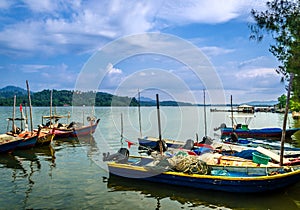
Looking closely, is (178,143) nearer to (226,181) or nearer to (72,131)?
(226,181)

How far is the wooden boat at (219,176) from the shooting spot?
12125mm

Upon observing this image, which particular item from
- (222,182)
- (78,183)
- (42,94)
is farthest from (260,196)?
(42,94)

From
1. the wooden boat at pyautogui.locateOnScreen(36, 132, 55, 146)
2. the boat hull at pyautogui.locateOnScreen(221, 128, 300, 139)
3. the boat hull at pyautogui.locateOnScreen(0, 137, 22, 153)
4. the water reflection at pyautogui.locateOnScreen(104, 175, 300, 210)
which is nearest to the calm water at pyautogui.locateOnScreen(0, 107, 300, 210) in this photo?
the water reflection at pyautogui.locateOnScreen(104, 175, 300, 210)

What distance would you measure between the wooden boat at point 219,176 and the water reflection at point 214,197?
0.82ft

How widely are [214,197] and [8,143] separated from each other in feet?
53.7

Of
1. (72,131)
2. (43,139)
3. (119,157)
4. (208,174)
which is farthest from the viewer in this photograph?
(72,131)

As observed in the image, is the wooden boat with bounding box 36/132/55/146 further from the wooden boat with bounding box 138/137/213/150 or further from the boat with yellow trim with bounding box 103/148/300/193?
the boat with yellow trim with bounding box 103/148/300/193

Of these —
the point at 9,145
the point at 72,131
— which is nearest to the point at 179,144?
the point at 9,145

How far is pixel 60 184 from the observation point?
47.8ft

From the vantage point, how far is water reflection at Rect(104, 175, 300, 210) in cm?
1164

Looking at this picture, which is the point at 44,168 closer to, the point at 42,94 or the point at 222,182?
the point at 222,182

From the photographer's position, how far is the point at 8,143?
71.2 feet

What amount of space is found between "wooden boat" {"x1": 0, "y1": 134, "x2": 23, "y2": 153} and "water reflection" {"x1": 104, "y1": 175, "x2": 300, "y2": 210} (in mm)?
11465

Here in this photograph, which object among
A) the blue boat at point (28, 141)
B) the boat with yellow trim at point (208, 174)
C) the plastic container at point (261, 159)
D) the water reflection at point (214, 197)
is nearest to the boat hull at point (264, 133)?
the plastic container at point (261, 159)
